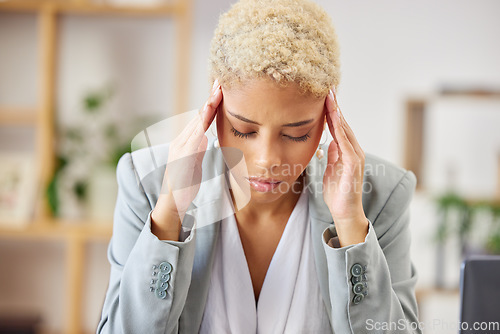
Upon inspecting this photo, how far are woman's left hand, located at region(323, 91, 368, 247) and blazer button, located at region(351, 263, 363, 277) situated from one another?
5 cm

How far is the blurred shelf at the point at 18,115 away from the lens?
2.39 meters

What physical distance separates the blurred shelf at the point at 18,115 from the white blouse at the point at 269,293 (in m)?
1.54

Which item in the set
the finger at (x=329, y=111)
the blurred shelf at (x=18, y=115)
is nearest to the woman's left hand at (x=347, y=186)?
the finger at (x=329, y=111)

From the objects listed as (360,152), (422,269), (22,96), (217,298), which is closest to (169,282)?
(217,298)

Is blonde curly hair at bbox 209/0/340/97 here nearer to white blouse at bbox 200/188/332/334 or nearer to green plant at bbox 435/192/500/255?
white blouse at bbox 200/188/332/334

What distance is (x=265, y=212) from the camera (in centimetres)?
125

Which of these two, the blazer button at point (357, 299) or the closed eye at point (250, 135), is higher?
the closed eye at point (250, 135)

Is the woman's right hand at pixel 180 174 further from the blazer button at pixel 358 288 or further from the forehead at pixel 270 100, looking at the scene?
the blazer button at pixel 358 288

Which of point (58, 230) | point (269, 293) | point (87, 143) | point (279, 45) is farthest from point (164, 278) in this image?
point (87, 143)

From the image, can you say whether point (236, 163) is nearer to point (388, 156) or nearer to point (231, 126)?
point (231, 126)

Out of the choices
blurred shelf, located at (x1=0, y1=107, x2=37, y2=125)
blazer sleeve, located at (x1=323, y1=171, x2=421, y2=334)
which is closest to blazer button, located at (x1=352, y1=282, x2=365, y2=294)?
blazer sleeve, located at (x1=323, y1=171, x2=421, y2=334)

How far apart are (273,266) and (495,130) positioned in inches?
110

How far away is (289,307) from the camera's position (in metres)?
1.15

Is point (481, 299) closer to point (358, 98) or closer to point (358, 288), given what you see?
point (358, 288)
